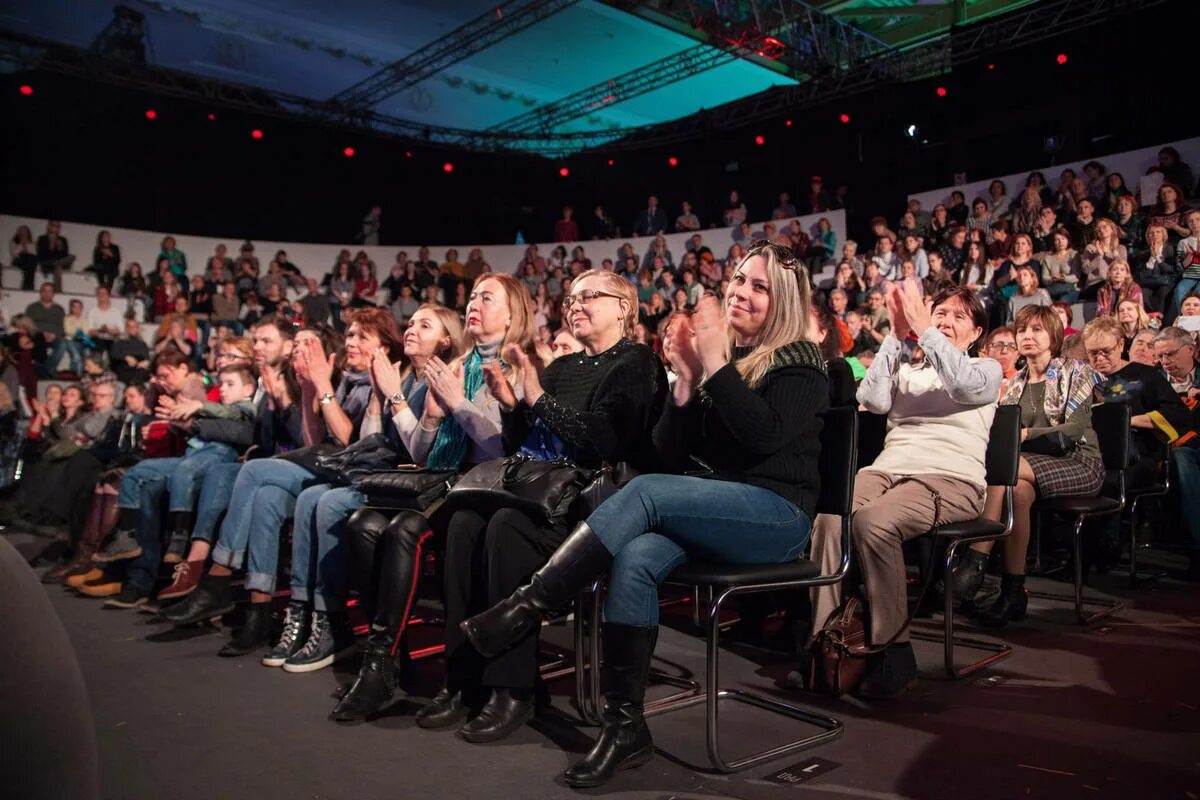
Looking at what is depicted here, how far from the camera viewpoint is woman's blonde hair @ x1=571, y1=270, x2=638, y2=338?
2.54 m

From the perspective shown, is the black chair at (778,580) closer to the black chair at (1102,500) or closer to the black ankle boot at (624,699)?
the black ankle boot at (624,699)

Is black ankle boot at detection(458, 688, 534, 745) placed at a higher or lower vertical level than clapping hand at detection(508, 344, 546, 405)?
lower

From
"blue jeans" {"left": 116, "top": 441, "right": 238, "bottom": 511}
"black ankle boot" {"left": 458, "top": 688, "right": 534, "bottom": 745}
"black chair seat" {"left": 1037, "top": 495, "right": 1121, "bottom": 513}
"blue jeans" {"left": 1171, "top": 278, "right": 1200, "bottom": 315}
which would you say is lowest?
"black ankle boot" {"left": 458, "top": 688, "right": 534, "bottom": 745}

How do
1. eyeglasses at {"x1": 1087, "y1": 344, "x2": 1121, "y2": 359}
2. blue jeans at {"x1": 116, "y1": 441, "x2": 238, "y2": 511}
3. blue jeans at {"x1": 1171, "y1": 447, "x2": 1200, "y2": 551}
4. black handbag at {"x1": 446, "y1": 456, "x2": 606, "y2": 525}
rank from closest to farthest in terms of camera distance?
1. black handbag at {"x1": 446, "y1": 456, "x2": 606, "y2": 525}
2. blue jeans at {"x1": 116, "y1": 441, "x2": 238, "y2": 511}
3. blue jeans at {"x1": 1171, "y1": 447, "x2": 1200, "y2": 551}
4. eyeglasses at {"x1": 1087, "y1": 344, "x2": 1121, "y2": 359}

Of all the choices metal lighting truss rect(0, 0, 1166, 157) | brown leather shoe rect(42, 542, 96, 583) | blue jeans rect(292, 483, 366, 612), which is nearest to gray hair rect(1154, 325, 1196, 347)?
blue jeans rect(292, 483, 366, 612)

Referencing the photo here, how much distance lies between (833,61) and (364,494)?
33.3 ft

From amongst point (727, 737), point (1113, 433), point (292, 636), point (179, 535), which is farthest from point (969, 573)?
point (179, 535)

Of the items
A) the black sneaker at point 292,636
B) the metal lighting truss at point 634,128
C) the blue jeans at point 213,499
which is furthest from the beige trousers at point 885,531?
the metal lighting truss at point 634,128

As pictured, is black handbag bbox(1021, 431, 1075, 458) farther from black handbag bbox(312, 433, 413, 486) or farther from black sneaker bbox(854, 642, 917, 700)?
black handbag bbox(312, 433, 413, 486)

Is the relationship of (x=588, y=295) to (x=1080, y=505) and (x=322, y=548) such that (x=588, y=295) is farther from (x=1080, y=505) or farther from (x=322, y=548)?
(x=1080, y=505)

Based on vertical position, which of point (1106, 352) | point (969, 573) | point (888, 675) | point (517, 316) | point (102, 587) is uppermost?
point (1106, 352)

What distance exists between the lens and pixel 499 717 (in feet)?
7.21

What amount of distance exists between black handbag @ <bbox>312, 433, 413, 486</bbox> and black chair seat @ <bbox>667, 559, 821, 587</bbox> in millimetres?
1301

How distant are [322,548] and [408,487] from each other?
1.65 feet
